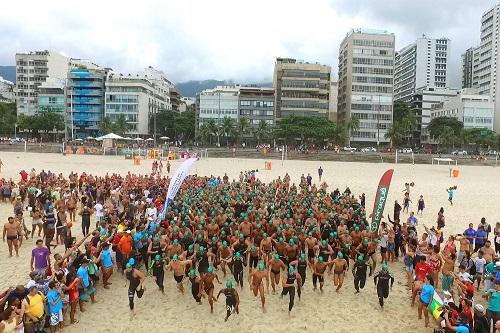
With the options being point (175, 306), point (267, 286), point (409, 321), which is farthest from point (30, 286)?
point (409, 321)

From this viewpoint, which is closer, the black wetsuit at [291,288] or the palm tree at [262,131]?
the black wetsuit at [291,288]

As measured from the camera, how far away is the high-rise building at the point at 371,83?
299ft

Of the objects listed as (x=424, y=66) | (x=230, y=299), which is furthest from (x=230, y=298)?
(x=424, y=66)

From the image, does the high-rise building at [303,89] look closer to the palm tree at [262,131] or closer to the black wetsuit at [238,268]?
the palm tree at [262,131]

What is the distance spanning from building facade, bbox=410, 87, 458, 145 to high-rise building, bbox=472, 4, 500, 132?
833 centimetres

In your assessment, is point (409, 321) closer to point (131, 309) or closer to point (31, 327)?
point (131, 309)

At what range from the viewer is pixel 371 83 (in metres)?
91.5

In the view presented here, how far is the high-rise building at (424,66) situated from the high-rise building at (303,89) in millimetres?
68393

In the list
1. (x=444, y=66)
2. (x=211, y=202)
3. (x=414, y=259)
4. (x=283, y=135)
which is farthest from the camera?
(x=444, y=66)

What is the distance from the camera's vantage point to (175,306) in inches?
375

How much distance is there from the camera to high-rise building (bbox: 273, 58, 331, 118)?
8756cm

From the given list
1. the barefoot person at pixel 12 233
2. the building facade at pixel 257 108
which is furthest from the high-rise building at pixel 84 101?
the barefoot person at pixel 12 233

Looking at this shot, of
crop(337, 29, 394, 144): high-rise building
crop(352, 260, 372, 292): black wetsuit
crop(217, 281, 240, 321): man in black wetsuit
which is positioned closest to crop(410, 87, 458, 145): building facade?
crop(337, 29, 394, 144): high-rise building

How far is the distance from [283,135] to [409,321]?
7004cm
